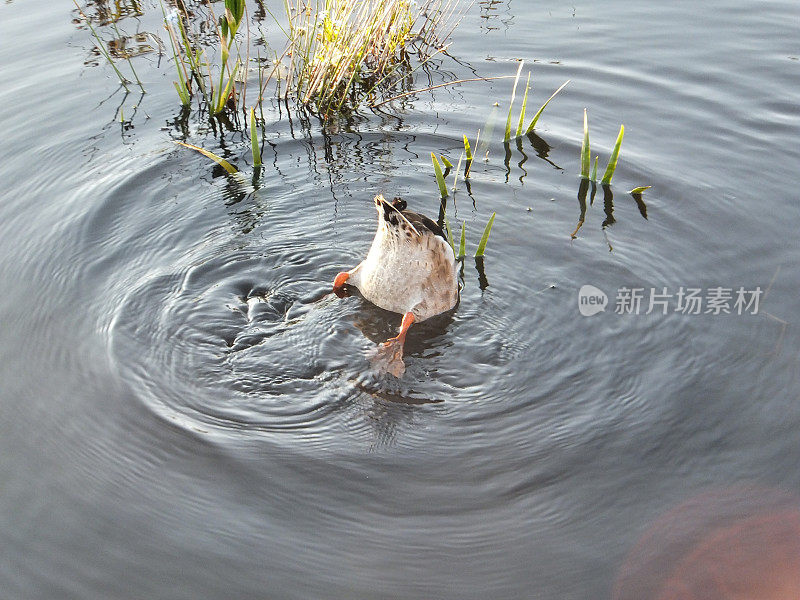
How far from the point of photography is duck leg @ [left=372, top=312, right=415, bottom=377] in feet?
17.7

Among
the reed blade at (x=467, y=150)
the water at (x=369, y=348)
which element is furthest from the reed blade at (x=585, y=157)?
the reed blade at (x=467, y=150)

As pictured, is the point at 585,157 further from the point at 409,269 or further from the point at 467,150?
the point at 409,269

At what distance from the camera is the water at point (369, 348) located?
13.8ft

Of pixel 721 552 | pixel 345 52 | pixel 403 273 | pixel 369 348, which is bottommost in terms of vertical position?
pixel 721 552

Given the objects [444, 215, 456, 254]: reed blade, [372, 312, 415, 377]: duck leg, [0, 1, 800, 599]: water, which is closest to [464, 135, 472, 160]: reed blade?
[0, 1, 800, 599]: water

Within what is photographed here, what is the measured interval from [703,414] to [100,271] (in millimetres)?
4465

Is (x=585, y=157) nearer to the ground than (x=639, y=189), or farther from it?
farther from it

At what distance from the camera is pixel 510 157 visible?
7824mm

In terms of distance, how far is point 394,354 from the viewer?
17.9ft

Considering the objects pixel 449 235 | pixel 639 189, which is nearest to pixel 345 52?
pixel 449 235

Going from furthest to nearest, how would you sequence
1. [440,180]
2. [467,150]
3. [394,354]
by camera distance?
[467,150]
[440,180]
[394,354]

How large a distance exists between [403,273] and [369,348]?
58 centimetres

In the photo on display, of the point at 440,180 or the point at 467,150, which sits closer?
the point at 440,180

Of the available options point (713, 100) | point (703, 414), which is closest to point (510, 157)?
point (713, 100)
